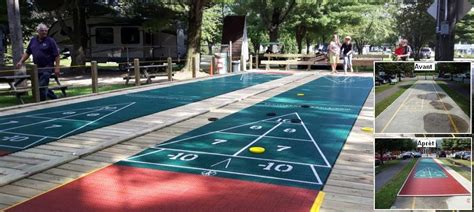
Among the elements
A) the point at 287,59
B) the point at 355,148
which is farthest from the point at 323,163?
the point at 287,59

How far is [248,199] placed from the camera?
12.9 ft

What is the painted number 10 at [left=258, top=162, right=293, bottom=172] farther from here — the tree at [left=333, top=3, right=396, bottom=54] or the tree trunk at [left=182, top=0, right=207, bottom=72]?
the tree at [left=333, top=3, right=396, bottom=54]

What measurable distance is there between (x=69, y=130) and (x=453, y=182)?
6002 millimetres

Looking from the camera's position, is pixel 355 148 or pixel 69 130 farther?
pixel 69 130

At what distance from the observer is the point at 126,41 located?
26.0 metres

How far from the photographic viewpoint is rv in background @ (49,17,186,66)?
84.0 ft

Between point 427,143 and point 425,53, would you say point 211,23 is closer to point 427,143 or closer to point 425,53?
point 425,53

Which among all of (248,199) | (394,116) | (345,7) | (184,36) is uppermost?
(345,7)

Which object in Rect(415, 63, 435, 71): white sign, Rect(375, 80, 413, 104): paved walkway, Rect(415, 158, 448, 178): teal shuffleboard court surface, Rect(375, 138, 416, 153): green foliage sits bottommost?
Rect(415, 158, 448, 178): teal shuffleboard court surface

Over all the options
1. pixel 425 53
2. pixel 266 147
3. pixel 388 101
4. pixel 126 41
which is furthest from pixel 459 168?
pixel 425 53

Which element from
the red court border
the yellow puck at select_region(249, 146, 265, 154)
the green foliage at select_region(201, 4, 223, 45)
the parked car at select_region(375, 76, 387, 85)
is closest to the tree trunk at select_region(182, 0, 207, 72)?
the green foliage at select_region(201, 4, 223, 45)

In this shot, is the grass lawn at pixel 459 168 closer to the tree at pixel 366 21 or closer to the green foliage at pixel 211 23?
the tree at pixel 366 21

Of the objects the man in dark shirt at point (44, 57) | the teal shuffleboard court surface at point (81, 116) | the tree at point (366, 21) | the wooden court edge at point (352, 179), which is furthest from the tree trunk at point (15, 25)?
the tree at point (366, 21)

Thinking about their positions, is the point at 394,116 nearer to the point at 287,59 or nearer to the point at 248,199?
the point at 248,199
